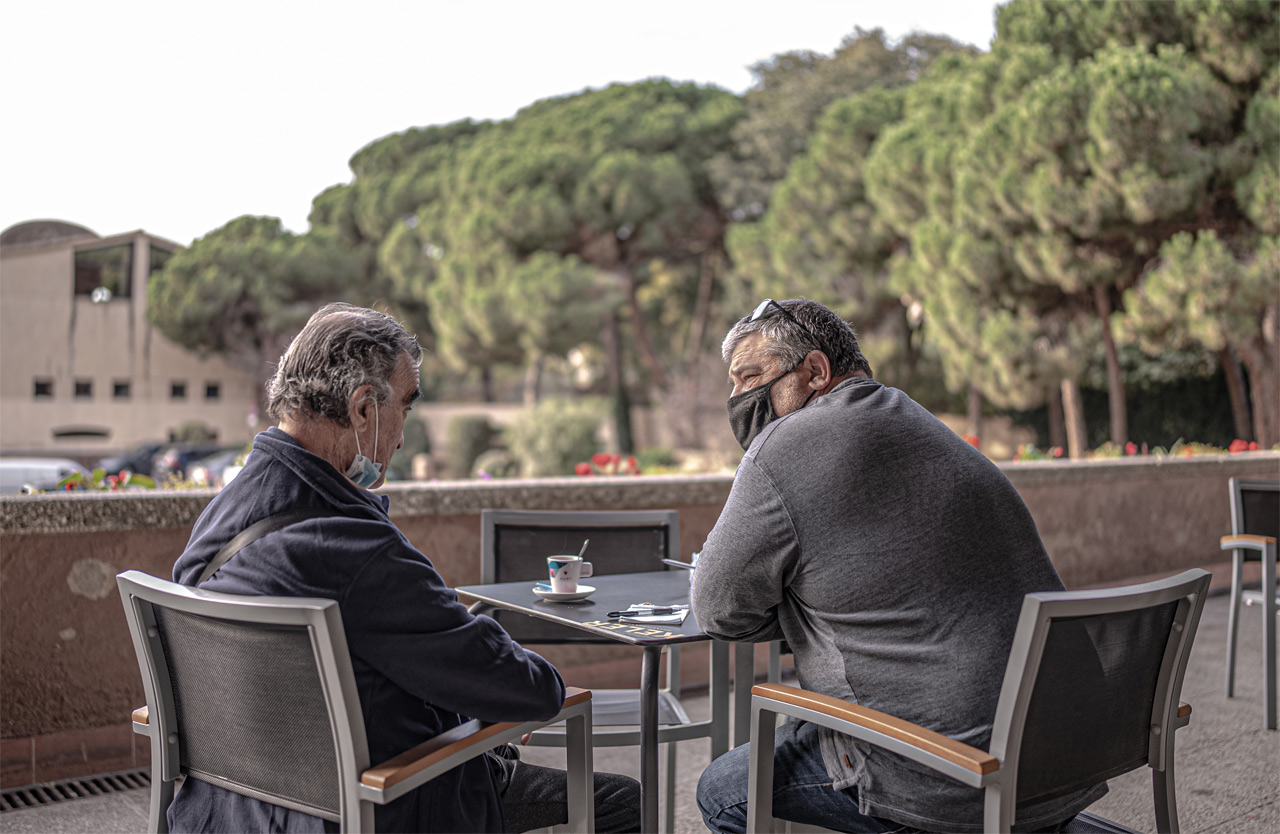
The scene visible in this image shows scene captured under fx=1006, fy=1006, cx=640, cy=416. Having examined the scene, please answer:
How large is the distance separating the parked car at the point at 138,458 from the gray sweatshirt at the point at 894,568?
21.8m

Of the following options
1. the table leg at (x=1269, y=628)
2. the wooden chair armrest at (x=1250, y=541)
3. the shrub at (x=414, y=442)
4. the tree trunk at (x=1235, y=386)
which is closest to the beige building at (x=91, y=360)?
the shrub at (x=414, y=442)

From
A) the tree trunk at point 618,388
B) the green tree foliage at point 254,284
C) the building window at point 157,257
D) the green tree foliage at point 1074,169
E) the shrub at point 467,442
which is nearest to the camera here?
the green tree foliage at point 1074,169

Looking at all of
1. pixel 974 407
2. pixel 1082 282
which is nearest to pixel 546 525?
pixel 1082 282

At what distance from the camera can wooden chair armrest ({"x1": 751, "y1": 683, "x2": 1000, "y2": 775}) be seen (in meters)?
1.51

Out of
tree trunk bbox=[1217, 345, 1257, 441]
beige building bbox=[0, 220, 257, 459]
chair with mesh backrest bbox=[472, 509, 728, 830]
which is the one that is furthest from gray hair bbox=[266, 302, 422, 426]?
tree trunk bbox=[1217, 345, 1257, 441]

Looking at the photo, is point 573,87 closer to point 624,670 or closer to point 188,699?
point 624,670

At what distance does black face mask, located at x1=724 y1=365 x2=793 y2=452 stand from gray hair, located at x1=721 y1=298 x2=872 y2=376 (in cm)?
5

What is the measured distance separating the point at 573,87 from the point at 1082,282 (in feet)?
66.6

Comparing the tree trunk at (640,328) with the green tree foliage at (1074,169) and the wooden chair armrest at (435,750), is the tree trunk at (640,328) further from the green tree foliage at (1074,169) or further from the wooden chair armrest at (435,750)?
the wooden chair armrest at (435,750)

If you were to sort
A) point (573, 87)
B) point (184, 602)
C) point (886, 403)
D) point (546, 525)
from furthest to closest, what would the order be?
point (573, 87)
point (546, 525)
point (886, 403)
point (184, 602)

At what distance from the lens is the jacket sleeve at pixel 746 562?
1708mm

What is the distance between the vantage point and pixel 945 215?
16328 mm

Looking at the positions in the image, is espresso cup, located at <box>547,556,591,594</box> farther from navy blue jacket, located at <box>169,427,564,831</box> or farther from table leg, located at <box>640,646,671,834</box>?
navy blue jacket, located at <box>169,427,564,831</box>

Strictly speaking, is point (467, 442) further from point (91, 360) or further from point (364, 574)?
point (364, 574)
